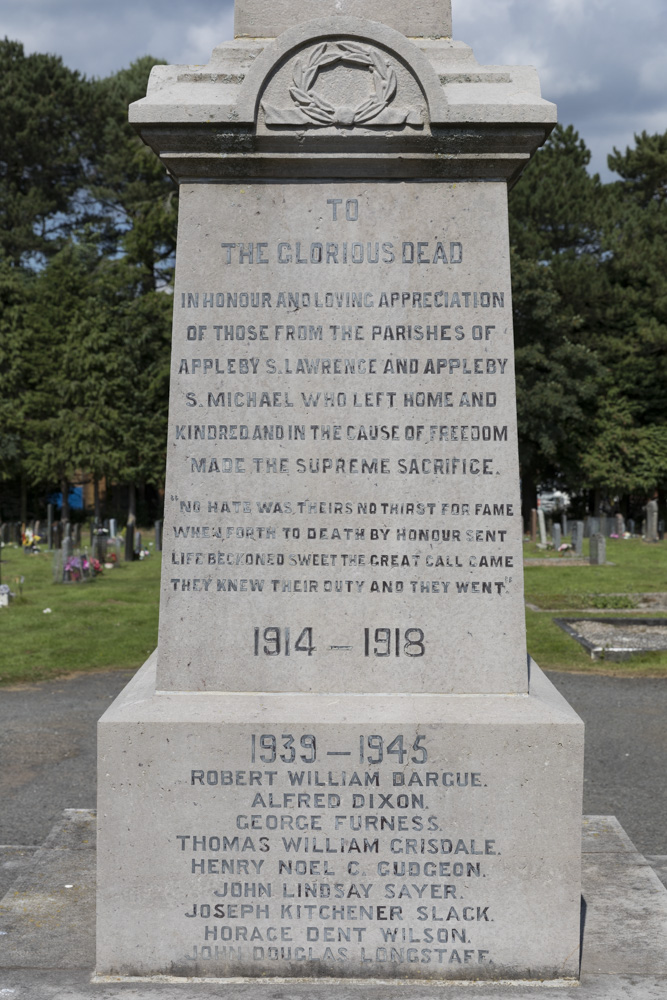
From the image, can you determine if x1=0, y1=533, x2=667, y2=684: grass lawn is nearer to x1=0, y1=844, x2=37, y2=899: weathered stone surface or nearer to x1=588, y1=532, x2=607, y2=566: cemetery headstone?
x1=588, y1=532, x2=607, y2=566: cemetery headstone

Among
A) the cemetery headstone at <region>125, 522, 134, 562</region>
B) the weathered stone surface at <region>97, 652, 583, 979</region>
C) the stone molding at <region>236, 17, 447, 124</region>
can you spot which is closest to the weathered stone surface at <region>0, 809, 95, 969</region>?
the weathered stone surface at <region>97, 652, 583, 979</region>

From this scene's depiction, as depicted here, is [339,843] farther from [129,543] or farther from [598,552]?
[129,543]

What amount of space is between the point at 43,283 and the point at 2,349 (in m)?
4.83

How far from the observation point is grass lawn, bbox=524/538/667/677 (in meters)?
12.1

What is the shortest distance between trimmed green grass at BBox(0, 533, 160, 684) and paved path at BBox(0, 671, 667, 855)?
0.86 meters

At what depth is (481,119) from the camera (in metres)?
3.70

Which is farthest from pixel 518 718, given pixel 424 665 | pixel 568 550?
pixel 568 550

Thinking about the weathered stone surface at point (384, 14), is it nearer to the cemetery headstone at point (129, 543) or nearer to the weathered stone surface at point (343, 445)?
the weathered stone surface at point (343, 445)

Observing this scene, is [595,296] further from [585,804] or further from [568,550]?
[585,804]

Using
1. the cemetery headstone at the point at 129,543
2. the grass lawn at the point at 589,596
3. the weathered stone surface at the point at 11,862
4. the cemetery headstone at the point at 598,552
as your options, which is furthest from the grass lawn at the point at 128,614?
the weathered stone surface at the point at 11,862

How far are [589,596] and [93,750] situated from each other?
12.1m

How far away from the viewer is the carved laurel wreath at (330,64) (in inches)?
146

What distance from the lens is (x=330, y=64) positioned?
12.2ft

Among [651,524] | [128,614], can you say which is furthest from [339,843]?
[651,524]
